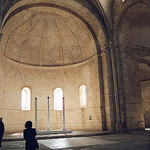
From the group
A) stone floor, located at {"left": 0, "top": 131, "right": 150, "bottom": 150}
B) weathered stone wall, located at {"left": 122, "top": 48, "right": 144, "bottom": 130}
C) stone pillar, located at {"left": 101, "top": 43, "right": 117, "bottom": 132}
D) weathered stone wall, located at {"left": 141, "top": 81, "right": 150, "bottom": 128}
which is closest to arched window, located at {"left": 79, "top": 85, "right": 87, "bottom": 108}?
stone pillar, located at {"left": 101, "top": 43, "right": 117, "bottom": 132}

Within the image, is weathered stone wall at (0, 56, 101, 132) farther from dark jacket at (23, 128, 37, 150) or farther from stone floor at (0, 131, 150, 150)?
dark jacket at (23, 128, 37, 150)

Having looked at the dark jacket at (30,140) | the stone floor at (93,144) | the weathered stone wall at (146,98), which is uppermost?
the weathered stone wall at (146,98)

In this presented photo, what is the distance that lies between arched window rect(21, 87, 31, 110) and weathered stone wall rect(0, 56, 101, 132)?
458 millimetres

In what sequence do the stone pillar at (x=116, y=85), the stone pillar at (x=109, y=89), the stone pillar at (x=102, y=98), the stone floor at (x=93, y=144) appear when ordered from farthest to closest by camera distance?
the stone pillar at (x=102, y=98)
the stone pillar at (x=109, y=89)
the stone pillar at (x=116, y=85)
the stone floor at (x=93, y=144)

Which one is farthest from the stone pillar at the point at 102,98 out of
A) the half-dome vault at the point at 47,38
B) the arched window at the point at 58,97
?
the arched window at the point at 58,97

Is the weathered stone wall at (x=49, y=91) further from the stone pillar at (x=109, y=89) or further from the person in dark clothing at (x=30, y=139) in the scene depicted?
the person in dark clothing at (x=30, y=139)

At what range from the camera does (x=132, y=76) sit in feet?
52.7

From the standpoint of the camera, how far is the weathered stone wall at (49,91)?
57.7ft

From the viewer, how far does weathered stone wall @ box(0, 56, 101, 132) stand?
693 inches

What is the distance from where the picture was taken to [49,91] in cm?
2047

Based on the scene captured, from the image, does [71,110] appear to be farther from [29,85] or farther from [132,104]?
[132,104]

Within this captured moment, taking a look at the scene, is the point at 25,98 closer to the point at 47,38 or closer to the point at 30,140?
the point at 47,38

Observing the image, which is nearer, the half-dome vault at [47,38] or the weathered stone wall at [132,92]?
the weathered stone wall at [132,92]

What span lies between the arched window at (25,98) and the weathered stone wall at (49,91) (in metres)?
0.46
